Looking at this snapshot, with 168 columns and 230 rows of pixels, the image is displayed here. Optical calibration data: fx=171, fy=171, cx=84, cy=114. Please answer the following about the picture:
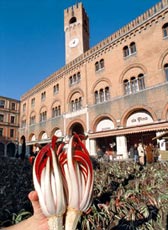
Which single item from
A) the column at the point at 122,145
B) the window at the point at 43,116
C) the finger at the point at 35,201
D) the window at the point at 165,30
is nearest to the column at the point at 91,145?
the column at the point at 122,145

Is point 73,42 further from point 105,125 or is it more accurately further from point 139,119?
point 139,119

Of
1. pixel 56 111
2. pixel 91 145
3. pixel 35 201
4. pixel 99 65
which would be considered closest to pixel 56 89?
pixel 56 111

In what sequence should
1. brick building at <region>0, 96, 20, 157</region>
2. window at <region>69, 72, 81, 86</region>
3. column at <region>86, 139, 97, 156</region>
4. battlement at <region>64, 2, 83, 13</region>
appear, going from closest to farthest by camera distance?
column at <region>86, 139, 97, 156</region>
window at <region>69, 72, 81, 86</region>
battlement at <region>64, 2, 83, 13</region>
brick building at <region>0, 96, 20, 157</region>

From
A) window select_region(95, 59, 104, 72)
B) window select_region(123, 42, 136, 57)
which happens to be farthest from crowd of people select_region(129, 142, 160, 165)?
window select_region(95, 59, 104, 72)

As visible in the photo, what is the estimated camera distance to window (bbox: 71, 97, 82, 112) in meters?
22.4

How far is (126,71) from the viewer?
59.9 feet

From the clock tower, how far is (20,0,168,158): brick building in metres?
0.16

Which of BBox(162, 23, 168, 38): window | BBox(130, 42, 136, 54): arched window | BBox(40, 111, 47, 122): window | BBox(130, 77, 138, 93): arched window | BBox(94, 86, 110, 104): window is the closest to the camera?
BBox(162, 23, 168, 38): window

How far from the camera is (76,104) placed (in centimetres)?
2292

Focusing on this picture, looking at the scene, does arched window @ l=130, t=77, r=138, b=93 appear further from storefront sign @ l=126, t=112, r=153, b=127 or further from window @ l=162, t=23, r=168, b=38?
window @ l=162, t=23, r=168, b=38

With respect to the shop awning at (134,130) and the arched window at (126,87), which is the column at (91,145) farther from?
the arched window at (126,87)

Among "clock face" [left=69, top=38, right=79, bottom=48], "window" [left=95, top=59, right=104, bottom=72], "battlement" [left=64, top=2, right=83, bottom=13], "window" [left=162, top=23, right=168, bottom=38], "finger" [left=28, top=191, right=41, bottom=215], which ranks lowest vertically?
"finger" [left=28, top=191, right=41, bottom=215]

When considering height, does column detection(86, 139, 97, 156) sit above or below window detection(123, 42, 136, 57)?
below

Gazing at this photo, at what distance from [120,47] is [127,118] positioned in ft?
27.1
